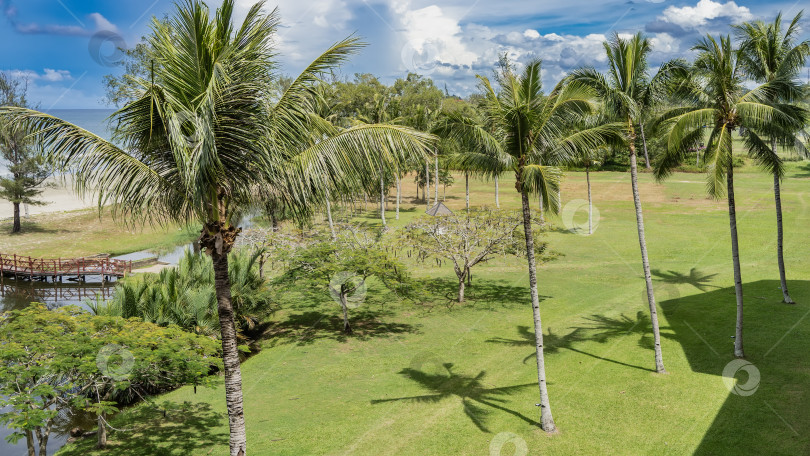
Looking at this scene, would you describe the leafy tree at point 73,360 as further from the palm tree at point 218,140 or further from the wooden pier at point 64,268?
the wooden pier at point 64,268

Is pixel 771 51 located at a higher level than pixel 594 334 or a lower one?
higher

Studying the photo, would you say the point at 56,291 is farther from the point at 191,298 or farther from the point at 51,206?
the point at 51,206

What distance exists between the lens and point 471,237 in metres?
26.0

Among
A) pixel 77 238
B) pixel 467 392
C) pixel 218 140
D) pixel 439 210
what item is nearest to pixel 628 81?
pixel 467 392

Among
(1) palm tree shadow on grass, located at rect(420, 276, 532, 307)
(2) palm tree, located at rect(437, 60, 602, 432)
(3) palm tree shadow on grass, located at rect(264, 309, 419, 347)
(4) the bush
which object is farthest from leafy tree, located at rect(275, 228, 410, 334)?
(2) palm tree, located at rect(437, 60, 602, 432)

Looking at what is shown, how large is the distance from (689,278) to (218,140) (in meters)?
26.4

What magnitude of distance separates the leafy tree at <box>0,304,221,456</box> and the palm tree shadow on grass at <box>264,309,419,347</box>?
9.16 m

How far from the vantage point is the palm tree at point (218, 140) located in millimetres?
7730

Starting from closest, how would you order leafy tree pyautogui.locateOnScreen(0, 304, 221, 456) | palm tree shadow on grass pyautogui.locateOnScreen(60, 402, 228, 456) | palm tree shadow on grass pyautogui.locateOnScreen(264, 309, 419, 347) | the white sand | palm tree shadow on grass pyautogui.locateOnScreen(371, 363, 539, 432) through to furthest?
leafy tree pyautogui.locateOnScreen(0, 304, 221, 456) < palm tree shadow on grass pyautogui.locateOnScreen(60, 402, 228, 456) < palm tree shadow on grass pyautogui.locateOnScreen(371, 363, 539, 432) < palm tree shadow on grass pyautogui.locateOnScreen(264, 309, 419, 347) < the white sand

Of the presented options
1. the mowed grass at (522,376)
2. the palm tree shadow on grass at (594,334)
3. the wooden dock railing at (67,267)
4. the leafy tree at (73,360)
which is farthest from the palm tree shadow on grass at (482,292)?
the wooden dock railing at (67,267)

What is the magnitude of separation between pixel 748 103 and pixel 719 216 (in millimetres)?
35070

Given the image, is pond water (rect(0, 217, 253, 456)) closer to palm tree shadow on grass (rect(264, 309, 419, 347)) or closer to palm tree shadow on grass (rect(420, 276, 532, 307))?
palm tree shadow on grass (rect(264, 309, 419, 347))

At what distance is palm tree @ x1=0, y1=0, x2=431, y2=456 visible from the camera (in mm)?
7730

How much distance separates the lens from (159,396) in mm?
18156
